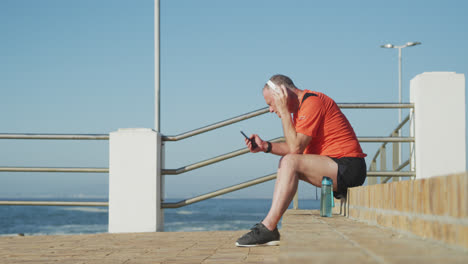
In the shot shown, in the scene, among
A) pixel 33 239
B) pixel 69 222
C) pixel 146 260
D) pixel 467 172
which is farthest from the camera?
pixel 69 222

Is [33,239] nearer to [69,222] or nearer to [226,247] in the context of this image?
[226,247]

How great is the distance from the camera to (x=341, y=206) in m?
3.70

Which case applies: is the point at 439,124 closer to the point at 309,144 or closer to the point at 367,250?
the point at 309,144

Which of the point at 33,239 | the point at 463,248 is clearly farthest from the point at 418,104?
the point at 463,248

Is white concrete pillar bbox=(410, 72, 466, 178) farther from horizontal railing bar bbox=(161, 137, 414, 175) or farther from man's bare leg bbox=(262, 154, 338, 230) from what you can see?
man's bare leg bbox=(262, 154, 338, 230)

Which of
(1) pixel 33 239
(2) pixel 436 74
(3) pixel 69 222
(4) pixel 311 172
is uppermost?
(2) pixel 436 74

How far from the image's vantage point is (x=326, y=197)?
10.9 ft

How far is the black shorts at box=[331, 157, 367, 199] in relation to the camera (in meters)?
3.41

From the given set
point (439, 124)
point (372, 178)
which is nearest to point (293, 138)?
point (439, 124)

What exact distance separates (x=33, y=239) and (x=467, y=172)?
3.93 meters

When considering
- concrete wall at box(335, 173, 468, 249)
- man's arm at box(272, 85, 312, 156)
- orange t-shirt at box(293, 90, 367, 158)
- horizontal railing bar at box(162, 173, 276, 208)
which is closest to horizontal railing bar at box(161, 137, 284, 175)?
horizontal railing bar at box(162, 173, 276, 208)

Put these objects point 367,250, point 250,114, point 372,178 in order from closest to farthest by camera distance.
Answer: point 367,250
point 250,114
point 372,178

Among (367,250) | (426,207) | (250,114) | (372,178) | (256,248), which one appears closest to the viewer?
(367,250)

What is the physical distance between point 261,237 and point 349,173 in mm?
675
